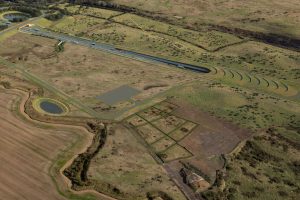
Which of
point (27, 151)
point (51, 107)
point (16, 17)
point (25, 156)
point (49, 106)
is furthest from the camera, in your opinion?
point (16, 17)

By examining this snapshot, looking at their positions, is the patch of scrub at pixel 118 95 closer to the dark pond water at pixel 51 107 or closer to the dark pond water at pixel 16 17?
the dark pond water at pixel 51 107

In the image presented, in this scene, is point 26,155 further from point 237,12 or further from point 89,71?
point 237,12

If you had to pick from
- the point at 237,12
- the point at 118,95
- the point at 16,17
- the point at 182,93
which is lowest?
the point at 118,95

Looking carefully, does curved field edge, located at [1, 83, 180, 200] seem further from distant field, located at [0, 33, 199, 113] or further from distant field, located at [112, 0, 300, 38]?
distant field, located at [112, 0, 300, 38]

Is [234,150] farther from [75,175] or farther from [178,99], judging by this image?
[75,175]

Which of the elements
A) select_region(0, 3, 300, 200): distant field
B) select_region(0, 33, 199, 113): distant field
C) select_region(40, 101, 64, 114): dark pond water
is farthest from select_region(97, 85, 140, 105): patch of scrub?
select_region(40, 101, 64, 114): dark pond water

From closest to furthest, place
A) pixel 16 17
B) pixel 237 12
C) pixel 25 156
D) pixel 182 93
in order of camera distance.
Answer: pixel 25 156
pixel 182 93
pixel 16 17
pixel 237 12

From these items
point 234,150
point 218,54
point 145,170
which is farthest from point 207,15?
point 145,170

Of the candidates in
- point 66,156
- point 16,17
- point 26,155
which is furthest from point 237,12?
point 26,155
